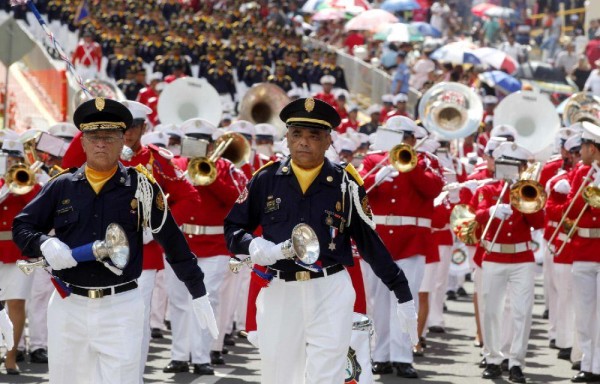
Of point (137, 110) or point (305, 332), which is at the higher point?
point (137, 110)

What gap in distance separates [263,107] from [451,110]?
14.3 ft

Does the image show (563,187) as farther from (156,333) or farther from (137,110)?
(156,333)

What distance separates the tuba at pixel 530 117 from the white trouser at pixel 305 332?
996cm

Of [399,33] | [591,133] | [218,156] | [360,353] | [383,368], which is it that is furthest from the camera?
[399,33]

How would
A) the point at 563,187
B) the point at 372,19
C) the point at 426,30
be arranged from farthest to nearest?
the point at 426,30 < the point at 372,19 < the point at 563,187

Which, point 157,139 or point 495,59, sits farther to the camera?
point 495,59

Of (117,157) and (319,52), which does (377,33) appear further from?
(117,157)


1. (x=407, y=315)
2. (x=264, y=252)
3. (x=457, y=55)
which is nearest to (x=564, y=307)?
(x=407, y=315)

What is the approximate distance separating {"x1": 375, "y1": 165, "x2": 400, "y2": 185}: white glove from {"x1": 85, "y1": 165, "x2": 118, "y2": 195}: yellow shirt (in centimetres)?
565

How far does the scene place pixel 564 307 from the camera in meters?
15.9

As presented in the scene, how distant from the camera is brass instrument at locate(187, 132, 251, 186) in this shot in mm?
14609

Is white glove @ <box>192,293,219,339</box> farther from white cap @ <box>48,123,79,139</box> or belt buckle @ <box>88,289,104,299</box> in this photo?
white cap @ <box>48,123,79,139</box>

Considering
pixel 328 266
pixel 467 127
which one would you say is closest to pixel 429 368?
pixel 467 127

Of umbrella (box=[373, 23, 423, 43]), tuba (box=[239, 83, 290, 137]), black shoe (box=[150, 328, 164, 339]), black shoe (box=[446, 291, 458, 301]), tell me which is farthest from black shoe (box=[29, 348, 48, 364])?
umbrella (box=[373, 23, 423, 43])
